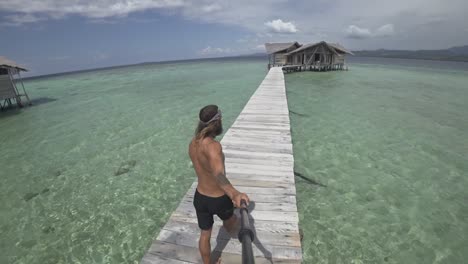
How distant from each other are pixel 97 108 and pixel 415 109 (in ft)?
79.4

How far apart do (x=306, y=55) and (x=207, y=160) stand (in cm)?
4283

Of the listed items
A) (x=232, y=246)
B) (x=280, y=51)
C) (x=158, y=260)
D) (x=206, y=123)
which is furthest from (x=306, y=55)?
(x=158, y=260)

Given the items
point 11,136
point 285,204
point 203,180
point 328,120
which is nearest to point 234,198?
point 203,180

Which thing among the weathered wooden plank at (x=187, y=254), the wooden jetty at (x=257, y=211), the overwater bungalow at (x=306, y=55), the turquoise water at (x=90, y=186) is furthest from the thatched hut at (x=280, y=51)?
the weathered wooden plank at (x=187, y=254)

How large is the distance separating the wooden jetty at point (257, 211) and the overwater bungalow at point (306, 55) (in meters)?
35.1

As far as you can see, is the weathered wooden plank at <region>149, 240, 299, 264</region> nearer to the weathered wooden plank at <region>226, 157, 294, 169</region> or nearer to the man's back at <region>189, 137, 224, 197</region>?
the man's back at <region>189, 137, 224, 197</region>

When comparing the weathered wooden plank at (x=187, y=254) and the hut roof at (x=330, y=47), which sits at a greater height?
the hut roof at (x=330, y=47)

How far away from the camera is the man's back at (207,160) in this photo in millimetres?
2336

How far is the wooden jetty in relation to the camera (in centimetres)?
334

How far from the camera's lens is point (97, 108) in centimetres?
1969

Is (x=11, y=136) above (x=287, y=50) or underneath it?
underneath

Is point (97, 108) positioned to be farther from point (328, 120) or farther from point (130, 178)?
point (328, 120)

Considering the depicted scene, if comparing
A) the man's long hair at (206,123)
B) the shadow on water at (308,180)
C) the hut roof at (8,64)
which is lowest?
the shadow on water at (308,180)

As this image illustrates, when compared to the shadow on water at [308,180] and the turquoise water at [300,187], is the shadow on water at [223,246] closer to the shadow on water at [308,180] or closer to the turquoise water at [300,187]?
the turquoise water at [300,187]
